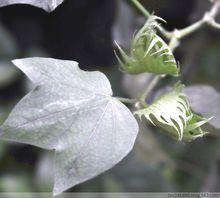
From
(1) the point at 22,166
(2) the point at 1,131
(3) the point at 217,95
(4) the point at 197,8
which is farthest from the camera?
(1) the point at 22,166

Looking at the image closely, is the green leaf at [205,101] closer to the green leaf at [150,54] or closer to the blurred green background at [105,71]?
the green leaf at [150,54]

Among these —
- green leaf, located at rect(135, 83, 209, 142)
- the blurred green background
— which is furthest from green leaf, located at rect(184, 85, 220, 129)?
the blurred green background

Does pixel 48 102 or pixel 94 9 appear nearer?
pixel 48 102

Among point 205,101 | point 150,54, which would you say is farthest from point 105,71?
point 150,54

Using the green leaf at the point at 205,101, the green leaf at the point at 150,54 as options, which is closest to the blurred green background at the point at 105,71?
the green leaf at the point at 205,101

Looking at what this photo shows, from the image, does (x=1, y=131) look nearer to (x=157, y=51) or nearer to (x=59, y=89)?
(x=59, y=89)

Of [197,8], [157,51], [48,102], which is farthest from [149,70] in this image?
[197,8]
